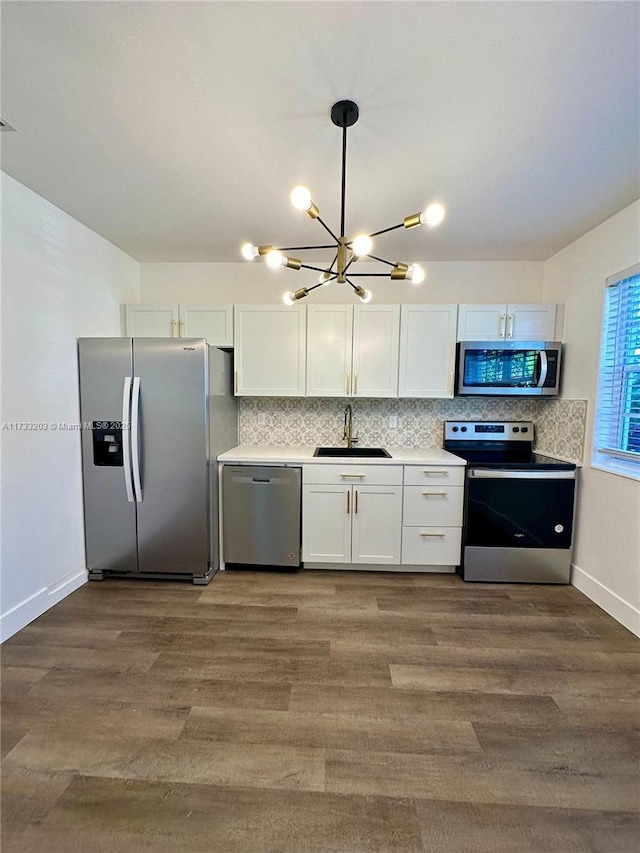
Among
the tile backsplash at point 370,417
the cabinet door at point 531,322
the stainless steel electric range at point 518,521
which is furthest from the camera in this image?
the tile backsplash at point 370,417

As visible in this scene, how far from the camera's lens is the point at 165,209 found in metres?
2.34

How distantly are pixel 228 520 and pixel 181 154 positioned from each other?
2354 millimetres

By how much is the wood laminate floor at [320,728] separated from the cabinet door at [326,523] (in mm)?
449

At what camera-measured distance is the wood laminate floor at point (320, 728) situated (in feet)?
3.83

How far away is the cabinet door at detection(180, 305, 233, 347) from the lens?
300 centimetres

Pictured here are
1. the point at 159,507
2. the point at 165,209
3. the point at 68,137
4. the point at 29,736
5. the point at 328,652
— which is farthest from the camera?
the point at 159,507

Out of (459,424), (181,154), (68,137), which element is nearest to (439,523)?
(459,424)

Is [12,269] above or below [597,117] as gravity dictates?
below

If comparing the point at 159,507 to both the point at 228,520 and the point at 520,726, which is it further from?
the point at 520,726

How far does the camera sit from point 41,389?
227 centimetres

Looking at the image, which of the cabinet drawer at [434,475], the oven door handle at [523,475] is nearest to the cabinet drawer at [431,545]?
the cabinet drawer at [434,475]

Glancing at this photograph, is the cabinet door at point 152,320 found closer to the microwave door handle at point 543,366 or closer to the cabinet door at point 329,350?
the cabinet door at point 329,350

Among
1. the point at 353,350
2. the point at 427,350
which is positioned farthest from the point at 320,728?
the point at 427,350

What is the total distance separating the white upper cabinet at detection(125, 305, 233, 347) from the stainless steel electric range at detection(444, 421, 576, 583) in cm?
231
